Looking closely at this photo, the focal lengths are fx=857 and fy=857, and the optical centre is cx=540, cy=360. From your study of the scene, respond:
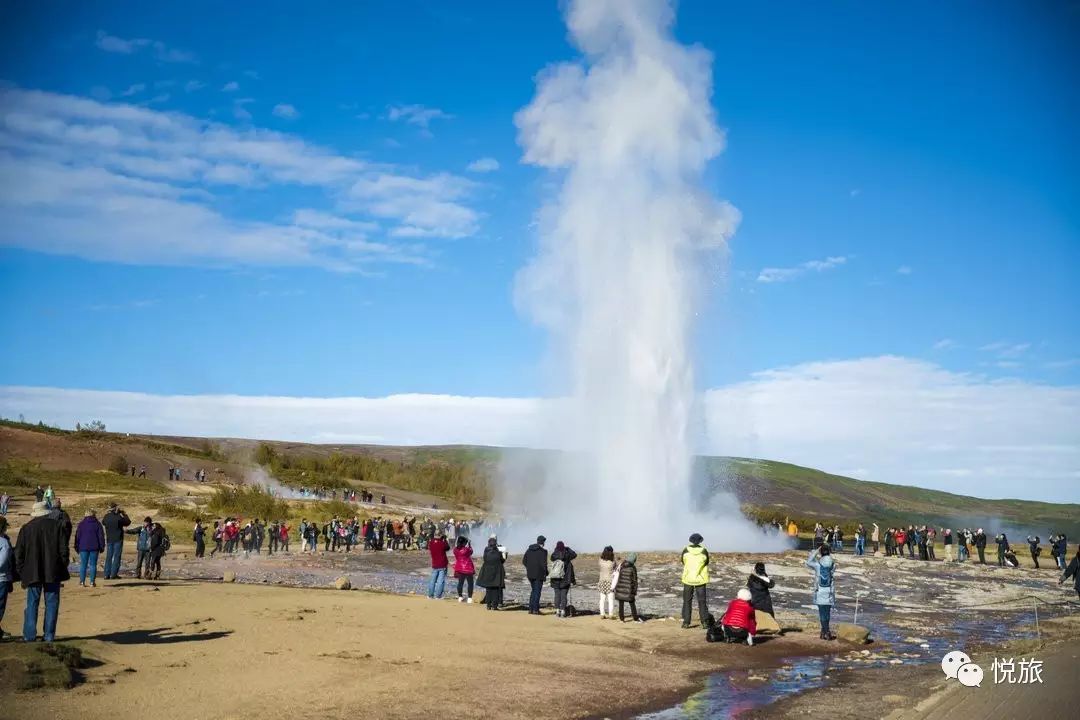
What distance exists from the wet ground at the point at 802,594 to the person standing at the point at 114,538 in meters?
4.50

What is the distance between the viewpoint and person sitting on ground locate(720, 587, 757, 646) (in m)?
16.0

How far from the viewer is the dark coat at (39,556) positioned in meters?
11.9

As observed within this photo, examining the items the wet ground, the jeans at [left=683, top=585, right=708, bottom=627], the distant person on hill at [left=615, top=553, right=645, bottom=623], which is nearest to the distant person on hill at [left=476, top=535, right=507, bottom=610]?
the wet ground

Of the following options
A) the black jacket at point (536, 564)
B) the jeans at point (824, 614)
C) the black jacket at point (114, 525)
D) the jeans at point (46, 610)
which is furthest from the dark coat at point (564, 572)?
the black jacket at point (114, 525)

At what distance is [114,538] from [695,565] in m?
14.6

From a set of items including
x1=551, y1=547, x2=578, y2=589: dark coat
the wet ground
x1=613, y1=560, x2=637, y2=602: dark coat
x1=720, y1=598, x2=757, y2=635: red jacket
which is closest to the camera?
the wet ground

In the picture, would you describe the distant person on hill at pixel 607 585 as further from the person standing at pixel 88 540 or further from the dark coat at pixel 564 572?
the person standing at pixel 88 540

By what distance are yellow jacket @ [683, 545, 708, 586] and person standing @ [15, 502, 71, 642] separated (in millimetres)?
11165

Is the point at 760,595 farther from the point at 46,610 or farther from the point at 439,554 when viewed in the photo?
the point at 46,610

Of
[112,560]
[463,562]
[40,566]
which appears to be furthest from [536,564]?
[112,560]

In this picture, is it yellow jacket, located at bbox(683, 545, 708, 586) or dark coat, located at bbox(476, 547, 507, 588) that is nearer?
yellow jacket, located at bbox(683, 545, 708, 586)

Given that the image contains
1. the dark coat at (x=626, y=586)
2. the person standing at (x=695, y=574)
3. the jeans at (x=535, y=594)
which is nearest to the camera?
the person standing at (x=695, y=574)

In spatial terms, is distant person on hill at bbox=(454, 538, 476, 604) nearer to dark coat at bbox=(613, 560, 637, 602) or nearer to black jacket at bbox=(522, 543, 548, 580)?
black jacket at bbox=(522, 543, 548, 580)

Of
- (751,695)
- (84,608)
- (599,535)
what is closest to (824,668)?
(751,695)
